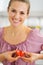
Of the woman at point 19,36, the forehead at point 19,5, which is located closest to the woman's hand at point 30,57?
the woman at point 19,36

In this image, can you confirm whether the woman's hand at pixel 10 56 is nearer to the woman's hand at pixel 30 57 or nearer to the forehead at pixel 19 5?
the woman's hand at pixel 30 57

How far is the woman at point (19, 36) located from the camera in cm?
65

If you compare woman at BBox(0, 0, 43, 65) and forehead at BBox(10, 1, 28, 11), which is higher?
forehead at BBox(10, 1, 28, 11)

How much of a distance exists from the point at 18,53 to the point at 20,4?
0.17 m

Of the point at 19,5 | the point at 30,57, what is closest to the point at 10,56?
the point at 30,57

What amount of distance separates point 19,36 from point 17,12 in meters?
0.09

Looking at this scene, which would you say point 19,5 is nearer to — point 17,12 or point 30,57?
point 17,12

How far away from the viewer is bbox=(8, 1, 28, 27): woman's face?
25.4 inches

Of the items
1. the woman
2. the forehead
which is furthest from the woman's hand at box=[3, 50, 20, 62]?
the forehead

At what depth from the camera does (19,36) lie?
0.66 m

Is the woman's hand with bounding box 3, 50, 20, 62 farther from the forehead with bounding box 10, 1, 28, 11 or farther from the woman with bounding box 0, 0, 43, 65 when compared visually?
the forehead with bounding box 10, 1, 28, 11

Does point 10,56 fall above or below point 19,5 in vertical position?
below

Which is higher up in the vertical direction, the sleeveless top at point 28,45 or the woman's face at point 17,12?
the woman's face at point 17,12

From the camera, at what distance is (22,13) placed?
0.65m
